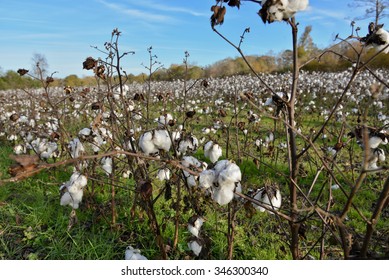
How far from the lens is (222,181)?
1.36 m

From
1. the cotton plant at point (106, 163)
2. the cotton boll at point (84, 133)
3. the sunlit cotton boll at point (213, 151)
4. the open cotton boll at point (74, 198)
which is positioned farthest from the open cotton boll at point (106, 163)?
the sunlit cotton boll at point (213, 151)

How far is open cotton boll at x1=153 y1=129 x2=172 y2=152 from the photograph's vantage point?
1.72m

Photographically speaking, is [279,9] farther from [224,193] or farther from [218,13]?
[224,193]

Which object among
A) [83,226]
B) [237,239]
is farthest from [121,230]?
[237,239]

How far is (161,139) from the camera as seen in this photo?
1.73m

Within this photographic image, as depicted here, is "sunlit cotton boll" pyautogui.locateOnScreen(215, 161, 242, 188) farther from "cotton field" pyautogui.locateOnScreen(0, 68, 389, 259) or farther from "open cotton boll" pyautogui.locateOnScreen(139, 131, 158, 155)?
"open cotton boll" pyautogui.locateOnScreen(139, 131, 158, 155)

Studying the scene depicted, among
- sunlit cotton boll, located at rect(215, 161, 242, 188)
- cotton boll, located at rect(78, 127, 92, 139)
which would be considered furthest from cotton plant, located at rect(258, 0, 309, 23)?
cotton boll, located at rect(78, 127, 92, 139)

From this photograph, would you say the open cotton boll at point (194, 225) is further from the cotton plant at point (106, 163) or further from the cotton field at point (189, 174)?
the cotton plant at point (106, 163)

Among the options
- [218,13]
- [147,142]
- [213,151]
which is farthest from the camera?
[213,151]

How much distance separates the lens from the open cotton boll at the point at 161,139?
1720mm

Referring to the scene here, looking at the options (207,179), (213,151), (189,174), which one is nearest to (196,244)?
(189,174)
